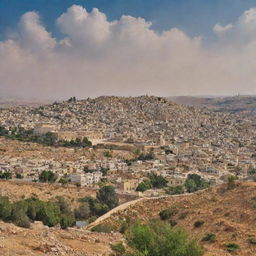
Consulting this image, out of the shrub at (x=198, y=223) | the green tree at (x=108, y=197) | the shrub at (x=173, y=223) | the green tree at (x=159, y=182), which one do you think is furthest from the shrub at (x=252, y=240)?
the green tree at (x=159, y=182)

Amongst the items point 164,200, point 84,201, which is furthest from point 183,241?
point 84,201

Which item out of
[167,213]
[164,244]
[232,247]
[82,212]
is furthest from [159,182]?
[164,244]

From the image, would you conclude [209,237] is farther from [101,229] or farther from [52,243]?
[52,243]

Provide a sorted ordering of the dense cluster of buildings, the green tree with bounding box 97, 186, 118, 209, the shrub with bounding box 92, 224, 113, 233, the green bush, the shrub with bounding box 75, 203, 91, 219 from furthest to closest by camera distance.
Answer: the dense cluster of buildings, the green tree with bounding box 97, 186, 118, 209, the shrub with bounding box 75, 203, 91, 219, the shrub with bounding box 92, 224, 113, 233, the green bush

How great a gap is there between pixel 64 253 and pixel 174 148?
185 ft

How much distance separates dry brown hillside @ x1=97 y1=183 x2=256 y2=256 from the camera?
19344mm

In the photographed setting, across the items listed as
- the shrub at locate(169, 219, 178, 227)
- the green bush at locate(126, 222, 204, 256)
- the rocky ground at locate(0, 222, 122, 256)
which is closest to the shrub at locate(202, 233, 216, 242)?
the shrub at locate(169, 219, 178, 227)

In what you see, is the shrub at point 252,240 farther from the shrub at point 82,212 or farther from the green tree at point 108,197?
the green tree at point 108,197

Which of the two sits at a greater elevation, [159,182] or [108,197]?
[108,197]

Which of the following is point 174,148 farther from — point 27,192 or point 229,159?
point 27,192

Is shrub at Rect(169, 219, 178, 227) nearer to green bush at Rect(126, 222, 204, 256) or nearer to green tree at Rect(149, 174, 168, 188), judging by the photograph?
green bush at Rect(126, 222, 204, 256)

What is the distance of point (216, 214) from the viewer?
76.1 feet

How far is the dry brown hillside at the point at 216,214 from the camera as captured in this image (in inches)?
762

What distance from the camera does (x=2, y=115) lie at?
336 ft
